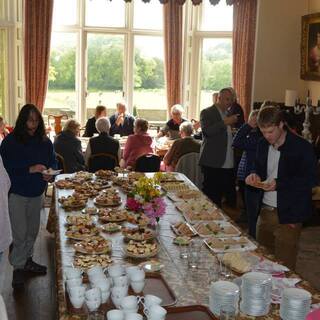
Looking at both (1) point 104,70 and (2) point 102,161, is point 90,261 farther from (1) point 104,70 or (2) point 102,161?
(1) point 104,70

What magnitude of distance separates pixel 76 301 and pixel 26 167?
2054 mm

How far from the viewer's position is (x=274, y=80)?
855 cm

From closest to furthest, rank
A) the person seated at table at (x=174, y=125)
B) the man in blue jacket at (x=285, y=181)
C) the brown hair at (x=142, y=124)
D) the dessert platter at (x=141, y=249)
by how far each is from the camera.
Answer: the dessert platter at (x=141, y=249) < the man in blue jacket at (x=285, y=181) < the brown hair at (x=142, y=124) < the person seated at table at (x=174, y=125)

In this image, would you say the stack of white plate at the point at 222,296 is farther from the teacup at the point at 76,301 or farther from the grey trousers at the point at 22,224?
the grey trousers at the point at 22,224

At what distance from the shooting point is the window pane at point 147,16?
910cm

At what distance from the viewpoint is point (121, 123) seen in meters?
8.20

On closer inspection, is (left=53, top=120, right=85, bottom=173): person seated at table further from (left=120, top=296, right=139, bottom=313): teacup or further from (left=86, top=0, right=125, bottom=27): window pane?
(left=120, top=296, right=139, bottom=313): teacup

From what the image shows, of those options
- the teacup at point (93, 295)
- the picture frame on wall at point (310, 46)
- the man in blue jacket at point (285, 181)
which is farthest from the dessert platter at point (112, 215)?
the picture frame on wall at point (310, 46)

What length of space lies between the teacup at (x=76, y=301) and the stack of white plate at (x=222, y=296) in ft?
1.89

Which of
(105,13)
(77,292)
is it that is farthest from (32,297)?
(105,13)

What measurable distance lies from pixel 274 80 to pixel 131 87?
252 cm

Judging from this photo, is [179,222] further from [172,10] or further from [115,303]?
[172,10]

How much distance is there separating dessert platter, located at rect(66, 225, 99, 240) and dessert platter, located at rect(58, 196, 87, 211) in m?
0.56

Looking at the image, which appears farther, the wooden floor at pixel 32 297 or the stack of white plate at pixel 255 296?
the wooden floor at pixel 32 297
